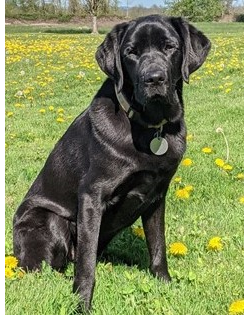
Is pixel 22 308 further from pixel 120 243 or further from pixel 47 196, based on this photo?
pixel 120 243

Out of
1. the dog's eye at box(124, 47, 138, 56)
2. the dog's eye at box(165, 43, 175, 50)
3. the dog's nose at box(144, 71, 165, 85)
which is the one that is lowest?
the dog's nose at box(144, 71, 165, 85)

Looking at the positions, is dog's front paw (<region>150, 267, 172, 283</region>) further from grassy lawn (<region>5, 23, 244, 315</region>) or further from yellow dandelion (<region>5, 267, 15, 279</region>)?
yellow dandelion (<region>5, 267, 15, 279</region>)

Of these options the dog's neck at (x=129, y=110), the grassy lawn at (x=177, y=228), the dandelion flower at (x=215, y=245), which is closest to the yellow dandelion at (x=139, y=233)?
the grassy lawn at (x=177, y=228)

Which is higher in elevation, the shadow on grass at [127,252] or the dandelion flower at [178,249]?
the dandelion flower at [178,249]

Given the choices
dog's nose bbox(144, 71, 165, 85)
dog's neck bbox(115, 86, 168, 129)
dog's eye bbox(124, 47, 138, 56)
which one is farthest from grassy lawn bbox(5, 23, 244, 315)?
dog's eye bbox(124, 47, 138, 56)

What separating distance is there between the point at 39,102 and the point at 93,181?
687 cm

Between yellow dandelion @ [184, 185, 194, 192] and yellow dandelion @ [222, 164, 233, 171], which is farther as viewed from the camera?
yellow dandelion @ [222, 164, 233, 171]

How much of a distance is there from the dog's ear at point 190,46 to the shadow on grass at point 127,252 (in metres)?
1.33

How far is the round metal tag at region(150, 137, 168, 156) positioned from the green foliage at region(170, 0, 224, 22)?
48.6m

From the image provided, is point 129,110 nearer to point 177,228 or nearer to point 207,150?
point 177,228

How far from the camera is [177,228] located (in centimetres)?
421

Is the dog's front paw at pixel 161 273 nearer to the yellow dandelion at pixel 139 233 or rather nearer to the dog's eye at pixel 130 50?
the yellow dandelion at pixel 139 233

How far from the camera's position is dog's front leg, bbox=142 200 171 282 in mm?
3600

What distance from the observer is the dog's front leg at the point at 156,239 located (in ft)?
11.8
